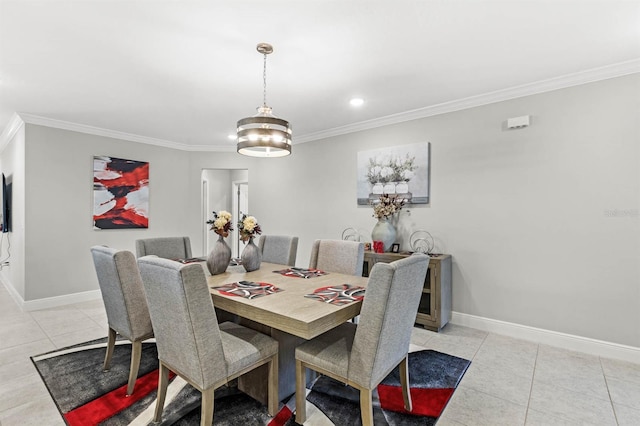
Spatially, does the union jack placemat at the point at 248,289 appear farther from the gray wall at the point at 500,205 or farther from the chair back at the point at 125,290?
the gray wall at the point at 500,205

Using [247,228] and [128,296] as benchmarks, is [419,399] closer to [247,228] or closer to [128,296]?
[247,228]

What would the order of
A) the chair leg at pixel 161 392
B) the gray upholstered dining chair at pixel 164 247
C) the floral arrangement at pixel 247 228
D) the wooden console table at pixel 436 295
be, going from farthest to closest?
the wooden console table at pixel 436 295 → the gray upholstered dining chair at pixel 164 247 → the floral arrangement at pixel 247 228 → the chair leg at pixel 161 392

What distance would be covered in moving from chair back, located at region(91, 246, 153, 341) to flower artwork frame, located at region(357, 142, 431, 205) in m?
2.85

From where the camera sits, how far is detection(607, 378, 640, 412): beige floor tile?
2.07 m

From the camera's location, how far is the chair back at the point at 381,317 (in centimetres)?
152

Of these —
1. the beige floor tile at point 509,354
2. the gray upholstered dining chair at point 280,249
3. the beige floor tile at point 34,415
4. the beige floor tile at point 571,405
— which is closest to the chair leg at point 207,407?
the beige floor tile at point 34,415

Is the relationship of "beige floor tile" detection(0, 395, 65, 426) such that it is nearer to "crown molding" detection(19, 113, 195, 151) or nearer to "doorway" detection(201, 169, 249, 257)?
"crown molding" detection(19, 113, 195, 151)

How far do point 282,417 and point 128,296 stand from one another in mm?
1271

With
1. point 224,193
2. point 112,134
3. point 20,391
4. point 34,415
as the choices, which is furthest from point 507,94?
point 224,193

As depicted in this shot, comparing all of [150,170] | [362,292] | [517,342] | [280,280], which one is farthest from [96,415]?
[150,170]

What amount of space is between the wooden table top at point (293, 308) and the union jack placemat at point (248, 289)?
5 centimetres

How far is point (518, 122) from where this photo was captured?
3.11 meters

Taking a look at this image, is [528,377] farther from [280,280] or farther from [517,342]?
[280,280]

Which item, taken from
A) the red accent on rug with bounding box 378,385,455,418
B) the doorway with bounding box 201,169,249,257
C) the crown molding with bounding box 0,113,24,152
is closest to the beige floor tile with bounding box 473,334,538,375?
the red accent on rug with bounding box 378,385,455,418
